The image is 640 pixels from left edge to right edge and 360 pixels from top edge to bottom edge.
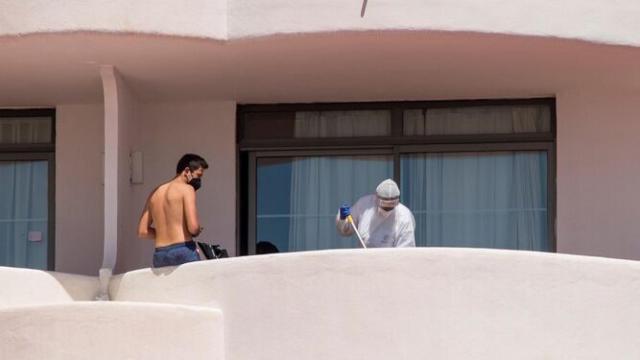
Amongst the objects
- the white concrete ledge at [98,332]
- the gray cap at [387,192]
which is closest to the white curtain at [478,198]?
the gray cap at [387,192]

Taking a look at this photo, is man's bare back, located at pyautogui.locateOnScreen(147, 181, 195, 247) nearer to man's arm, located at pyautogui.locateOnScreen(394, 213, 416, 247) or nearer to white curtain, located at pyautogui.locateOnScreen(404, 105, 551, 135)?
man's arm, located at pyautogui.locateOnScreen(394, 213, 416, 247)

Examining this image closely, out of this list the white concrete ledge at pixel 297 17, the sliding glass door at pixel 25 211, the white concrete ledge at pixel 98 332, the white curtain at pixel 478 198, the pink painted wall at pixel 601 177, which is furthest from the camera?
the sliding glass door at pixel 25 211

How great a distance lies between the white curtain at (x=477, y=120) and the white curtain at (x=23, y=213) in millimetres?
3502

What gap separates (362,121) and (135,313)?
412 centimetres

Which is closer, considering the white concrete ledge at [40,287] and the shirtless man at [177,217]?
the white concrete ledge at [40,287]

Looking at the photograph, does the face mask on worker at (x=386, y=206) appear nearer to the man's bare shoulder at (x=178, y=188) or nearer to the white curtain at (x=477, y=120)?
the man's bare shoulder at (x=178, y=188)

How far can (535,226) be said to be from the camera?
16781mm

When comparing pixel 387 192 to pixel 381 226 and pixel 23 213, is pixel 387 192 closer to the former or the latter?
pixel 381 226

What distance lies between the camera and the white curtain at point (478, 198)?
16.8 m

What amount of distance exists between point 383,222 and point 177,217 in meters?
1.74

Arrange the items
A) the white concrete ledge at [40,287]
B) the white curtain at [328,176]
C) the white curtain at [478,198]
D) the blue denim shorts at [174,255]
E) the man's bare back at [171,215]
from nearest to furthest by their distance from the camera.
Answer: the white concrete ledge at [40,287] → the blue denim shorts at [174,255] → the man's bare back at [171,215] → the white curtain at [478,198] → the white curtain at [328,176]

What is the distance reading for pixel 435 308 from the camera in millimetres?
13688

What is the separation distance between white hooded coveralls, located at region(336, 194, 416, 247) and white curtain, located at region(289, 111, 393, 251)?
4.77 ft

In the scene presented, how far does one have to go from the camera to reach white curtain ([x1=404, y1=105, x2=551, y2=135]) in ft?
55.3
